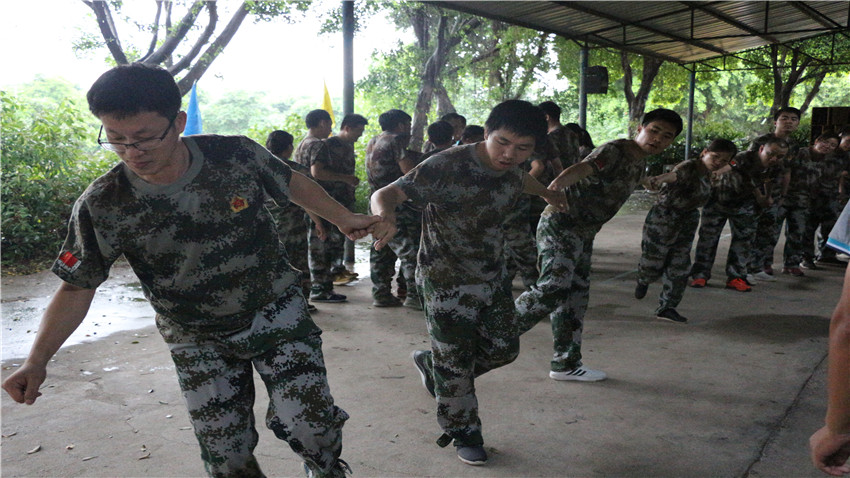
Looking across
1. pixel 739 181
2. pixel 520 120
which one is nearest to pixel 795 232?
pixel 739 181

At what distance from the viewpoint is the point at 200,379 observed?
2221mm

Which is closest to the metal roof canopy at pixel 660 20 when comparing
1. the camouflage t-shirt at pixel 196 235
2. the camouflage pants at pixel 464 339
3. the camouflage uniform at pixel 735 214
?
the camouflage uniform at pixel 735 214

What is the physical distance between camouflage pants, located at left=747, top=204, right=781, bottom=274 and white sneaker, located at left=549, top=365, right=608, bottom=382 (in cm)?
418

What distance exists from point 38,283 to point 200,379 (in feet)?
18.2

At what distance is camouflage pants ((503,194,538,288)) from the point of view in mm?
6211

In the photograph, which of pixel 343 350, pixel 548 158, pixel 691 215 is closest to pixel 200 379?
pixel 343 350

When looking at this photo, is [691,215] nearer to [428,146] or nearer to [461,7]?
[428,146]

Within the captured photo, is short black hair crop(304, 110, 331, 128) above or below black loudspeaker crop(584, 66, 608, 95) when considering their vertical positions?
below

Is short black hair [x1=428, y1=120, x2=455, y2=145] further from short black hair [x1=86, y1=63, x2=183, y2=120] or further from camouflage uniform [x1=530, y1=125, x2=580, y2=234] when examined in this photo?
short black hair [x1=86, y1=63, x2=183, y2=120]

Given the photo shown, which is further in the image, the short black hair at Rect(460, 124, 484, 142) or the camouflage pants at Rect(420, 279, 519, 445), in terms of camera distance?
the short black hair at Rect(460, 124, 484, 142)

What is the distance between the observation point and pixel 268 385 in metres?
2.26

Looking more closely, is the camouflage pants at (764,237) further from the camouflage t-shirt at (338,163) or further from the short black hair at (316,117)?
the short black hair at (316,117)

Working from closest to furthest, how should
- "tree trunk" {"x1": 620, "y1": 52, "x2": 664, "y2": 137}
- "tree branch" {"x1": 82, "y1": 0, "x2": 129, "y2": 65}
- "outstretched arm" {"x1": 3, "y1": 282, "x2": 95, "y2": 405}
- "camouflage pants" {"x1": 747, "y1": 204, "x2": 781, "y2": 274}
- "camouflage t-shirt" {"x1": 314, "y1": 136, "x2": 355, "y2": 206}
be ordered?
"outstretched arm" {"x1": 3, "y1": 282, "x2": 95, "y2": 405} → "camouflage t-shirt" {"x1": 314, "y1": 136, "x2": 355, "y2": 206} → "camouflage pants" {"x1": 747, "y1": 204, "x2": 781, "y2": 274} → "tree branch" {"x1": 82, "y1": 0, "x2": 129, "y2": 65} → "tree trunk" {"x1": 620, "y1": 52, "x2": 664, "y2": 137}

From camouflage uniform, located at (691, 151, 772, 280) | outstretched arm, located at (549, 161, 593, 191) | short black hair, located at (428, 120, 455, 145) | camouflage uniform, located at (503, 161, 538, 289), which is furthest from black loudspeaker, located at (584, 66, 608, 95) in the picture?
outstretched arm, located at (549, 161, 593, 191)
